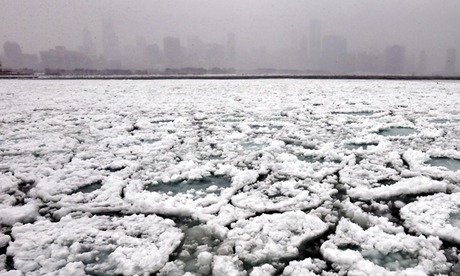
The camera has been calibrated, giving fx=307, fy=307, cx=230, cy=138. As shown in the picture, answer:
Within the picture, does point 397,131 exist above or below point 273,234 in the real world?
above

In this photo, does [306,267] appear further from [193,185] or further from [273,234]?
[193,185]

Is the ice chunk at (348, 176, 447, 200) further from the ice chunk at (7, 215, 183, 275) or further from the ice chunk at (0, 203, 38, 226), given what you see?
the ice chunk at (0, 203, 38, 226)

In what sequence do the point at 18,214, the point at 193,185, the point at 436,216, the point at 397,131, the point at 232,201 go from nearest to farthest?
the point at 436,216, the point at 18,214, the point at 232,201, the point at 193,185, the point at 397,131

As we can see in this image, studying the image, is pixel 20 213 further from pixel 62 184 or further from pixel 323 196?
pixel 323 196

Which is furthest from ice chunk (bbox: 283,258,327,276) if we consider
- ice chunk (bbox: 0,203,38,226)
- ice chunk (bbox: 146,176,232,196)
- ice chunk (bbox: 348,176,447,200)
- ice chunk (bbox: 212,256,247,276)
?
ice chunk (bbox: 0,203,38,226)

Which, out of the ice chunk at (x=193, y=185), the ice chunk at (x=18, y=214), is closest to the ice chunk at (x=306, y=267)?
the ice chunk at (x=193, y=185)

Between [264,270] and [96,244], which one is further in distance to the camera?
[96,244]

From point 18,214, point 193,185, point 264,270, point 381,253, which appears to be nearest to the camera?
point 264,270

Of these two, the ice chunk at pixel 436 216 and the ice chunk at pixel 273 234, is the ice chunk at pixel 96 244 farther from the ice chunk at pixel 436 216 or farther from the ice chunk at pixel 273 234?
the ice chunk at pixel 436 216

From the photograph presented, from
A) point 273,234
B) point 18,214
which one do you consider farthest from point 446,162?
point 18,214
